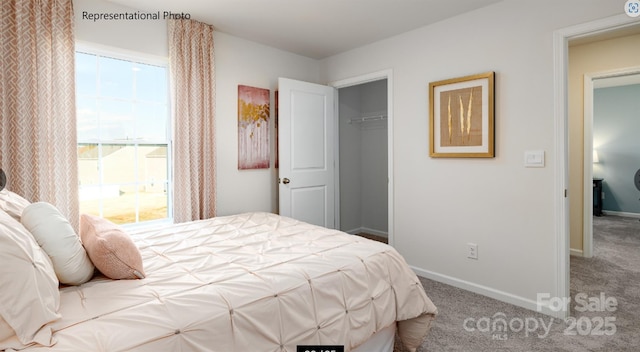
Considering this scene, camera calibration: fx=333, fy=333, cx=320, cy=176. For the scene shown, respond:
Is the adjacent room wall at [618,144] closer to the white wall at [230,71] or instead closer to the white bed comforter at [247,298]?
the white wall at [230,71]

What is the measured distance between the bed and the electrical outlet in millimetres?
1231

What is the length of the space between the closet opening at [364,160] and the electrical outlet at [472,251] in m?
1.84

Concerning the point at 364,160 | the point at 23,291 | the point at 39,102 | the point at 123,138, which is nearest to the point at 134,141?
the point at 123,138

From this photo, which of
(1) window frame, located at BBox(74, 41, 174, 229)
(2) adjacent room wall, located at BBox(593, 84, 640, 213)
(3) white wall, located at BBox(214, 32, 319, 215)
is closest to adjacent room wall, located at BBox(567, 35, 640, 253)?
(2) adjacent room wall, located at BBox(593, 84, 640, 213)

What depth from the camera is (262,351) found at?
1.32m

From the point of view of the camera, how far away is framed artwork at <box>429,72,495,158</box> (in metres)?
2.85

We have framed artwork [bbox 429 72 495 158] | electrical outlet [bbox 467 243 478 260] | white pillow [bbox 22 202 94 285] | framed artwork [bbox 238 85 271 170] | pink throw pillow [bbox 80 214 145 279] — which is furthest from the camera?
framed artwork [bbox 238 85 271 170]

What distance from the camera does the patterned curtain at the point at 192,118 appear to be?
3.06 m

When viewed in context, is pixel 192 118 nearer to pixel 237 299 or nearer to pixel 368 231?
pixel 237 299

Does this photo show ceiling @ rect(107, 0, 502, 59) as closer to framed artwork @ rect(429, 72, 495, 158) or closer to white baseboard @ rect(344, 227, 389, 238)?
framed artwork @ rect(429, 72, 495, 158)

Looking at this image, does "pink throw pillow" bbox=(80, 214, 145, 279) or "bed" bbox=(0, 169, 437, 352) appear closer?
"bed" bbox=(0, 169, 437, 352)

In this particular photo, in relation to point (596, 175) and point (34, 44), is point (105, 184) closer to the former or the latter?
point (34, 44)

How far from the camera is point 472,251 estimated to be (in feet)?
9.93

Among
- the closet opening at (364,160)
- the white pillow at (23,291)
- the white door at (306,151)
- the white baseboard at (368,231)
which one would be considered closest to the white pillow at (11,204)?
the white pillow at (23,291)
